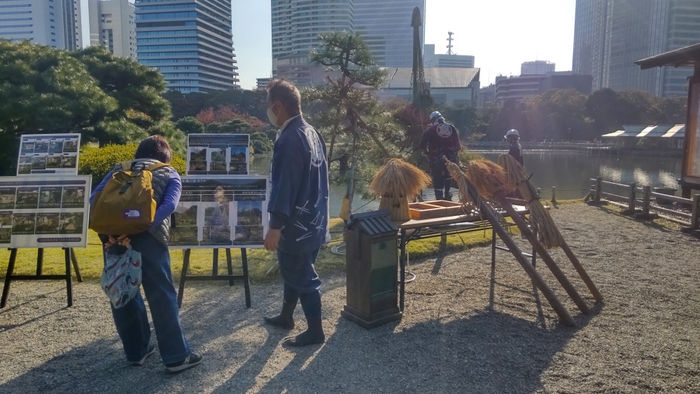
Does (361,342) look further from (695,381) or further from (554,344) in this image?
(695,381)

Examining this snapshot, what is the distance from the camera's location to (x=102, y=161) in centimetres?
A: 866

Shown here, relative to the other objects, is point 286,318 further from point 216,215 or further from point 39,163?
point 39,163

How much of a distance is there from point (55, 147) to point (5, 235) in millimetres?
890

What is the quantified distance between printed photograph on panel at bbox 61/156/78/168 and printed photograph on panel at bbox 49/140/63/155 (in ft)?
0.28

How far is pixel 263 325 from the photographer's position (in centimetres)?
392

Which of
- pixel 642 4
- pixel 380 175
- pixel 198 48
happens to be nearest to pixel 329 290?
pixel 380 175

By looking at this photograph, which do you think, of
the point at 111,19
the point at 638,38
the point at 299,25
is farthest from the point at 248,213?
the point at 111,19

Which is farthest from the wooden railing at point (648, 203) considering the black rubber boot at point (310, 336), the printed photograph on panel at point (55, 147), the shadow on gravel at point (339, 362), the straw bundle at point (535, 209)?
the printed photograph on panel at point (55, 147)

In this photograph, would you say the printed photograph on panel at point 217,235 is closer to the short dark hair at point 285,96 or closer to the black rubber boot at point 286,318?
the black rubber boot at point 286,318

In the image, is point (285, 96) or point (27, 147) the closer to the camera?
point (285, 96)

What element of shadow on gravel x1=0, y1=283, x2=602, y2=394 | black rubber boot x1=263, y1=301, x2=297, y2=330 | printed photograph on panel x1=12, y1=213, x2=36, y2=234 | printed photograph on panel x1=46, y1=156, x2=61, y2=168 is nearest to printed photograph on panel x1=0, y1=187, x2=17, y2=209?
printed photograph on panel x1=12, y1=213, x2=36, y2=234


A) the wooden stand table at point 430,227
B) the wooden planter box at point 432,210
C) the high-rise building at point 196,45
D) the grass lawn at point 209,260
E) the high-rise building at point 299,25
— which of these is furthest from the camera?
the high-rise building at point 196,45

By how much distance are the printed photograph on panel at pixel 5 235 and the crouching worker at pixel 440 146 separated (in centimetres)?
530

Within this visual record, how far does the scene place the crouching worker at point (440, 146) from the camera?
7.29 m
